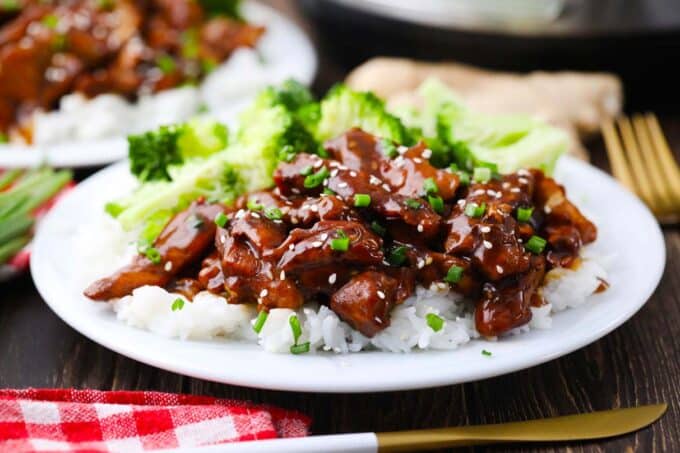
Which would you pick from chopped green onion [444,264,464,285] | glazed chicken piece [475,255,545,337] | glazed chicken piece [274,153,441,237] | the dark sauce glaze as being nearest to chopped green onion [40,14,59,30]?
the dark sauce glaze

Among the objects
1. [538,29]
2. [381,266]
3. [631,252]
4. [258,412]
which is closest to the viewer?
[258,412]

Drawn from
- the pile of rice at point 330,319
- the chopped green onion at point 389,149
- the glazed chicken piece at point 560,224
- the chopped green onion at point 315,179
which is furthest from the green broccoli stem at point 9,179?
the glazed chicken piece at point 560,224

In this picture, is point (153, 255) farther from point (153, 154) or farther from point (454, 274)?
point (454, 274)

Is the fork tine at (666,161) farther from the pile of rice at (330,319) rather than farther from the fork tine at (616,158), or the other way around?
the pile of rice at (330,319)

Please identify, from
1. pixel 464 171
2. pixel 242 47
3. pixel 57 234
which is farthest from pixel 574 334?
pixel 242 47

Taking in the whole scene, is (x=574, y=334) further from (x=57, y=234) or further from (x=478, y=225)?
(x=57, y=234)

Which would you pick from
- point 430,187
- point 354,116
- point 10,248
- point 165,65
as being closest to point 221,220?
point 430,187
